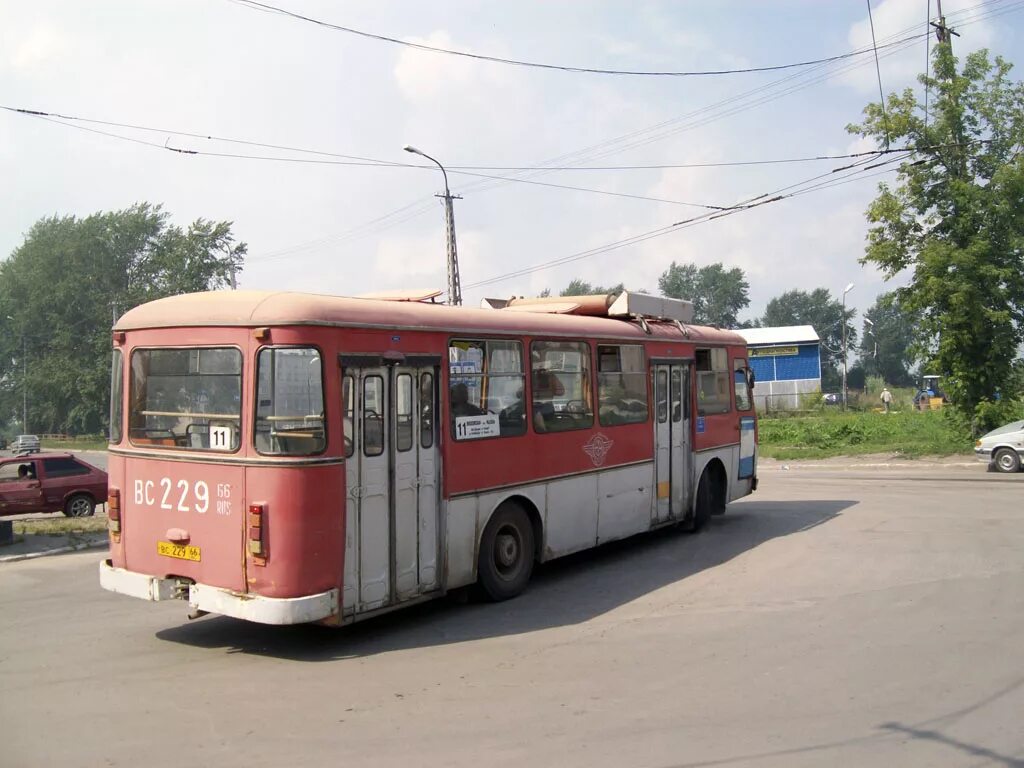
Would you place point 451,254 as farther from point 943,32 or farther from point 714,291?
point 714,291

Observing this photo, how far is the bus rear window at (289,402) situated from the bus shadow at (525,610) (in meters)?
1.81

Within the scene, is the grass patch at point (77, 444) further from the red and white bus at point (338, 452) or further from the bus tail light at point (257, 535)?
the bus tail light at point (257, 535)

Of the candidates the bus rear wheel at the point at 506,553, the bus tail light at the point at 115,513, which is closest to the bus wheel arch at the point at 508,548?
the bus rear wheel at the point at 506,553

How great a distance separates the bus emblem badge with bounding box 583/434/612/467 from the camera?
35.7ft

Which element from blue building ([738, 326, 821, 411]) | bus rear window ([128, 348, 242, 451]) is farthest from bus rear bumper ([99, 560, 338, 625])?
blue building ([738, 326, 821, 411])

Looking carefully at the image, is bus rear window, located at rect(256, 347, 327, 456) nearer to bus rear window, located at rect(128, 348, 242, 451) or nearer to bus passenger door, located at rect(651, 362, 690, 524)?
bus rear window, located at rect(128, 348, 242, 451)

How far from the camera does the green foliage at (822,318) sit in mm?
119713

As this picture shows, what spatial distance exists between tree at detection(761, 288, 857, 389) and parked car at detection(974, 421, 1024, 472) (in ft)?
316

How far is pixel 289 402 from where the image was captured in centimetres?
746

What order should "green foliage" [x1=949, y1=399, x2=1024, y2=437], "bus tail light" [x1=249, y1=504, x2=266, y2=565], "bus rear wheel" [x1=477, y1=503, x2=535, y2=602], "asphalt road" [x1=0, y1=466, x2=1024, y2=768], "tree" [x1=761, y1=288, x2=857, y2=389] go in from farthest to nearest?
"tree" [x1=761, y1=288, x2=857, y2=389] → "green foliage" [x1=949, y1=399, x2=1024, y2=437] → "bus rear wheel" [x1=477, y1=503, x2=535, y2=602] → "bus tail light" [x1=249, y1=504, x2=266, y2=565] → "asphalt road" [x1=0, y1=466, x2=1024, y2=768]

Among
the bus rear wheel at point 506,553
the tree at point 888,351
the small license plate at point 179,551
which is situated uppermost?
the tree at point 888,351

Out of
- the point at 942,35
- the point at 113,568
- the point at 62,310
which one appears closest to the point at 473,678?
the point at 113,568

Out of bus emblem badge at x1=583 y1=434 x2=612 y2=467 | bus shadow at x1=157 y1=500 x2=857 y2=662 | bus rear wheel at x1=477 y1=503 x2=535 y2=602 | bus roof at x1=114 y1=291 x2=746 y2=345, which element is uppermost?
bus roof at x1=114 y1=291 x2=746 y2=345

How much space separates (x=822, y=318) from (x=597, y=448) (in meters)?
127
